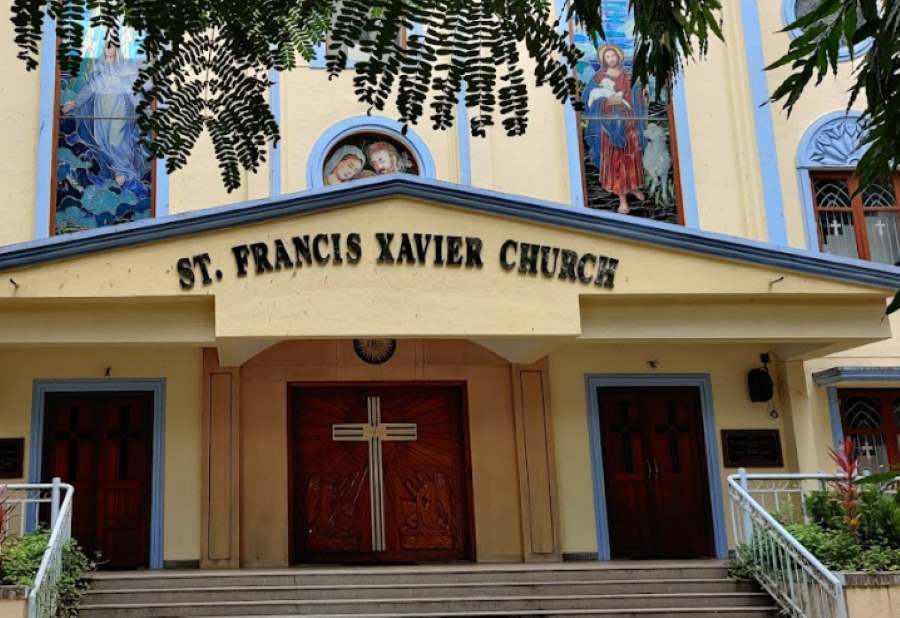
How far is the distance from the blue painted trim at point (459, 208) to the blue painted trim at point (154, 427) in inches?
93.8

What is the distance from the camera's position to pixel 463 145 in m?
13.8

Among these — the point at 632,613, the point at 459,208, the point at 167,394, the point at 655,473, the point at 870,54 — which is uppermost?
the point at 459,208

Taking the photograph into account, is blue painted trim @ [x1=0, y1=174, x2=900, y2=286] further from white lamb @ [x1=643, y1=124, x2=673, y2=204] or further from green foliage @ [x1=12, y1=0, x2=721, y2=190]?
green foliage @ [x1=12, y1=0, x2=721, y2=190]

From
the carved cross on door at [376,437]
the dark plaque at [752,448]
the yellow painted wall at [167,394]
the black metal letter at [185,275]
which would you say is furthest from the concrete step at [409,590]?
the black metal letter at [185,275]

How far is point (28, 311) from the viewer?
10.7 meters

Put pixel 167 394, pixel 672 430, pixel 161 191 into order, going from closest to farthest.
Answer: pixel 167 394, pixel 161 191, pixel 672 430

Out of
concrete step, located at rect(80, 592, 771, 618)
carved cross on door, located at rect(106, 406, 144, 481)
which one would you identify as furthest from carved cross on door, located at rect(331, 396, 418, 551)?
concrete step, located at rect(80, 592, 771, 618)

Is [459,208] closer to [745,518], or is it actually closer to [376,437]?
[376,437]

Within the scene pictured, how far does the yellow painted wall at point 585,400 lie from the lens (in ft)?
42.1

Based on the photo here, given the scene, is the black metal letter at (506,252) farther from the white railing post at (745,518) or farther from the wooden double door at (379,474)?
the white railing post at (745,518)

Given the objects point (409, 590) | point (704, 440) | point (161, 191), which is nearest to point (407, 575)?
point (409, 590)

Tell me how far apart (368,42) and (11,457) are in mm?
8041

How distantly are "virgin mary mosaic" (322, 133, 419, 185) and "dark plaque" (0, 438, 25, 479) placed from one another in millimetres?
4596

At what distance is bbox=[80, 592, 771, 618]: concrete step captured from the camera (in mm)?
9898
